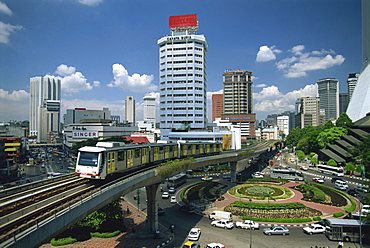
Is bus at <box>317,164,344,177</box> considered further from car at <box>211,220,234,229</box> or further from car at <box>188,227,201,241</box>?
car at <box>188,227,201,241</box>

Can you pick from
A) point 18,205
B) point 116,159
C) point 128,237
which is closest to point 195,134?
point 128,237

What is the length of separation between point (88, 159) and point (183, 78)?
85.8m

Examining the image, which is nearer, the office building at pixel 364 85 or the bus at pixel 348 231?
the bus at pixel 348 231

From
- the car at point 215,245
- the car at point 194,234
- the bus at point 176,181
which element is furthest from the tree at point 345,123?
the car at point 215,245

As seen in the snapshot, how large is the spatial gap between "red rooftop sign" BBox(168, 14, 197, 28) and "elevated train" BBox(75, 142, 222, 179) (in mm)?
82977

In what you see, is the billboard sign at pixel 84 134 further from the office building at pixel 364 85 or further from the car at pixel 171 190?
the office building at pixel 364 85

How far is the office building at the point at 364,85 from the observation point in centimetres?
9375

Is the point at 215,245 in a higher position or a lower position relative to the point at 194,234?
higher

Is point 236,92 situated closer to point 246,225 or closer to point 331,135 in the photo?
point 331,135

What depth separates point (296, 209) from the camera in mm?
39812

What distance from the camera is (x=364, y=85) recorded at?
9831 centimetres

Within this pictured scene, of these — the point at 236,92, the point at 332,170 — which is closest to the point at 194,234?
the point at 332,170

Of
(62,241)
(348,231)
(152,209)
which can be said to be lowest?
(62,241)

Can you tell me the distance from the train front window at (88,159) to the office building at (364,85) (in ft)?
342
